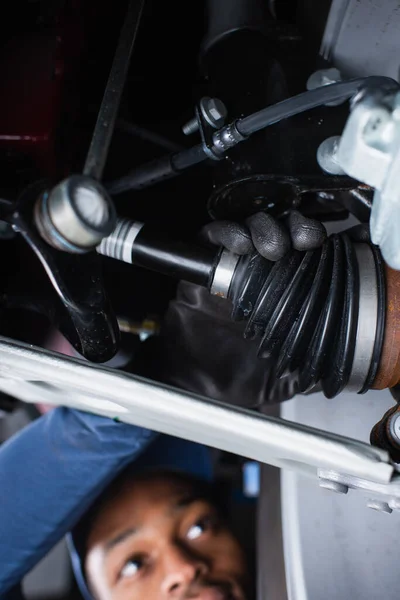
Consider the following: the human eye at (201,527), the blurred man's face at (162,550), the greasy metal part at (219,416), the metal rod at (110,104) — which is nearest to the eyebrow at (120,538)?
the blurred man's face at (162,550)

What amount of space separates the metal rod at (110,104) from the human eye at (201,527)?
70cm

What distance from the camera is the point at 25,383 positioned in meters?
0.62

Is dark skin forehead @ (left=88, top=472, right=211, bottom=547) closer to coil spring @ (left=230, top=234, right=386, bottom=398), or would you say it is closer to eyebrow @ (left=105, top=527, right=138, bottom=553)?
eyebrow @ (left=105, top=527, right=138, bottom=553)

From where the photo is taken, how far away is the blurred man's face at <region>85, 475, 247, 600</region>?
861 mm

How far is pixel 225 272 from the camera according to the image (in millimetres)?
490

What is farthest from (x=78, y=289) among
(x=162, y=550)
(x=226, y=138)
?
(x=162, y=550)

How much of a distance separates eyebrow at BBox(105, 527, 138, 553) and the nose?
0.23 ft

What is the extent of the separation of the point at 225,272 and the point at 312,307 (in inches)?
3.7

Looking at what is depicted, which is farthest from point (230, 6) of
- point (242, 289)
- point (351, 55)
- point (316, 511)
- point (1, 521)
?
point (1, 521)

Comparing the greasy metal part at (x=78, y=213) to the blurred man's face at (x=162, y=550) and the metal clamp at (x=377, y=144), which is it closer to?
the metal clamp at (x=377, y=144)

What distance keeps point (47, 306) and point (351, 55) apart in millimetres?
453

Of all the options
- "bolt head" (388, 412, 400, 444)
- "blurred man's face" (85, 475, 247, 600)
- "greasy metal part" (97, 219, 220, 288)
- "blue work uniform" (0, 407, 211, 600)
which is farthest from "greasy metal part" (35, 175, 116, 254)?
"blurred man's face" (85, 475, 247, 600)

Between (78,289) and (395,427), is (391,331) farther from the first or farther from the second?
(78,289)

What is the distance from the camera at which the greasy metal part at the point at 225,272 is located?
490 mm
